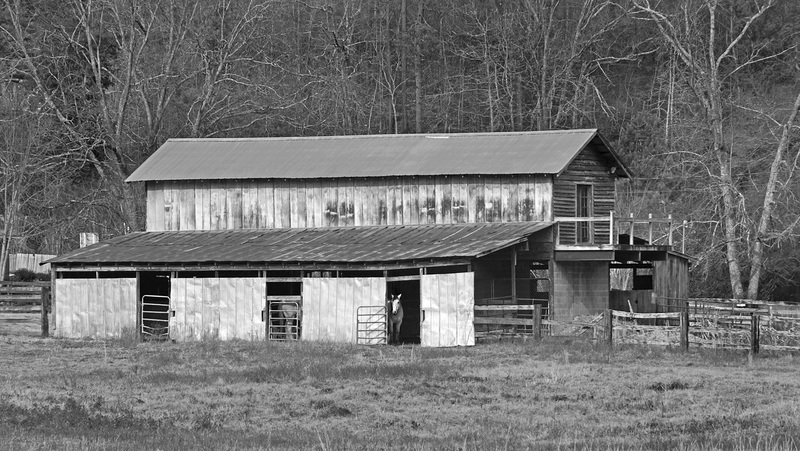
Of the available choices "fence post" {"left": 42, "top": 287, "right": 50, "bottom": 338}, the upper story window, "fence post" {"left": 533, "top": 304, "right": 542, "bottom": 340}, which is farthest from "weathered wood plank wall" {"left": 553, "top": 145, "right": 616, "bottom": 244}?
"fence post" {"left": 42, "top": 287, "right": 50, "bottom": 338}

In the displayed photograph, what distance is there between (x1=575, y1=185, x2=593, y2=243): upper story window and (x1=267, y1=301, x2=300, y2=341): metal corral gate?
9997mm

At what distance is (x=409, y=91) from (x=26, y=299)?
106 ft

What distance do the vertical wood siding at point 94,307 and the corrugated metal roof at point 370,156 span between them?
5.54m

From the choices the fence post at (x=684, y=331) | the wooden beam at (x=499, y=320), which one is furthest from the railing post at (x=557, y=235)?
the fence post at (x=684, y=331)

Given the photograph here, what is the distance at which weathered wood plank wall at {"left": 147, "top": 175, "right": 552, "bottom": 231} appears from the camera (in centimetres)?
Result: 4188

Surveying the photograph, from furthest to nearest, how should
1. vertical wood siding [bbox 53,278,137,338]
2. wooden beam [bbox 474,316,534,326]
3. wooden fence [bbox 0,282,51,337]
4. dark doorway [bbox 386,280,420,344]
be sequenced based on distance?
dark doorway [bbox 386,280,420,344], wooden fence [bbox 0,282,51,337], vertical wood siding [bbox 53,278,137,338], wooden beam [bbox 474,316,534,326]

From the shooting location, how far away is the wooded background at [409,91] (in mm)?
52875

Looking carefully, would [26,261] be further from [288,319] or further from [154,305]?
[288,319]

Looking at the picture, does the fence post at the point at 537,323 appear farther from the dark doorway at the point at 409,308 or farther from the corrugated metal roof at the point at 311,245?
the dark doorway at the point at 409,308

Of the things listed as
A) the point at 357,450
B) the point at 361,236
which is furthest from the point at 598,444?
the point at 361,236

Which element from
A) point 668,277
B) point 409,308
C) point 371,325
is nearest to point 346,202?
point 409,308

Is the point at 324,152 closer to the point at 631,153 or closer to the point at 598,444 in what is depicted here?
the point at 631,153

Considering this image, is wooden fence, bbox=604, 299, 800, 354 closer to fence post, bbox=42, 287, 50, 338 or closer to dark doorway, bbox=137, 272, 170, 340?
dark doorway, bbox=137, 272, 170, 340

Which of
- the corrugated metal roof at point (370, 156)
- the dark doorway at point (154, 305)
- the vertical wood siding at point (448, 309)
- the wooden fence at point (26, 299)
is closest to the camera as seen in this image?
the vertical wood siding at point (448, 309)
